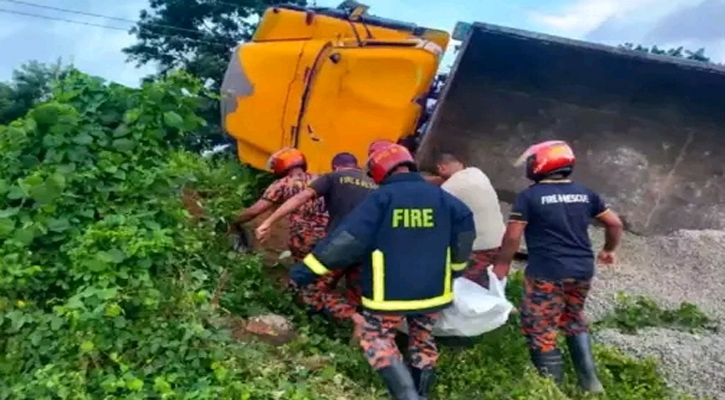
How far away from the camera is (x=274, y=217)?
6387mm

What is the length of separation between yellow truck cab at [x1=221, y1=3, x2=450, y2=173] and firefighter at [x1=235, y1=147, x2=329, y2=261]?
38.1 inches

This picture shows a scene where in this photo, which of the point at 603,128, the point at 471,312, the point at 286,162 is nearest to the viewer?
the point at 471,312

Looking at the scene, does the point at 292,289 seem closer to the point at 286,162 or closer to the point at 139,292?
the point at 286,162

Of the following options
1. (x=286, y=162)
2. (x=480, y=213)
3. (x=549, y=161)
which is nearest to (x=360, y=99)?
(x=286, y=162)

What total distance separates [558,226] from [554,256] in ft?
0.55

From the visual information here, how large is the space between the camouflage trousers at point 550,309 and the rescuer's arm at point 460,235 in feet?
2.22

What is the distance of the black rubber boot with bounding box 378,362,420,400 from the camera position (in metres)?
5.19

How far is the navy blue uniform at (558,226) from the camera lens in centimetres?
590

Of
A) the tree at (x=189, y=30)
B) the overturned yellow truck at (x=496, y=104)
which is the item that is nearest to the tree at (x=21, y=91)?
the tree at (x=189, y=30)

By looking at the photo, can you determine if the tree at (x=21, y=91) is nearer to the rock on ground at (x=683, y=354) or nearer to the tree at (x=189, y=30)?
the tree at (x=189, y=30)

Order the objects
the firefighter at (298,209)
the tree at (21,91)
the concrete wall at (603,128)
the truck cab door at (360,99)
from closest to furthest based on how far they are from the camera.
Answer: the firefighter at (298,209) → the truck cab door at (360,99) → the concrete wall at (603,128) → the tree at (21,91)

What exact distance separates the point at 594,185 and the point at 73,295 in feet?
17.0

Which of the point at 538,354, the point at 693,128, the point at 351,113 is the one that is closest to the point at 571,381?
the point at 538,354

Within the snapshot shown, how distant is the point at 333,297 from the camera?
6.52 m
